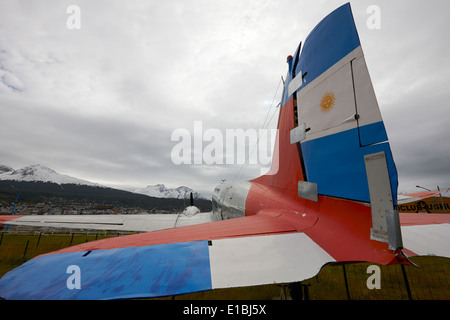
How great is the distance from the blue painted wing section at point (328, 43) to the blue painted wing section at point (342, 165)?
1190 millimetres

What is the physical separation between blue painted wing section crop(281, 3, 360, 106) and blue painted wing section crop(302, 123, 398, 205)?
3.90ft

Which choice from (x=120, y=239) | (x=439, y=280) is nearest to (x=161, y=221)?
(x=120, y=239)

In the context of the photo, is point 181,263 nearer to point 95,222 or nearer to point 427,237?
point 427,237

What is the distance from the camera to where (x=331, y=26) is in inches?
123

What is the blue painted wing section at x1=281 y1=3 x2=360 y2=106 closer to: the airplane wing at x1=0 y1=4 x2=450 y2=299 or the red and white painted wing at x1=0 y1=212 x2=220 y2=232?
the airplane wing at x1=0 y1=4 x2=450 y2=299

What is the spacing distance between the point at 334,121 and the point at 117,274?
342 centimetres

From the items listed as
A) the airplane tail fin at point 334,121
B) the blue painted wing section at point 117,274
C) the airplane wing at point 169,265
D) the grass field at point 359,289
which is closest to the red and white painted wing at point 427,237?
the airplane tail fin at point 334,121

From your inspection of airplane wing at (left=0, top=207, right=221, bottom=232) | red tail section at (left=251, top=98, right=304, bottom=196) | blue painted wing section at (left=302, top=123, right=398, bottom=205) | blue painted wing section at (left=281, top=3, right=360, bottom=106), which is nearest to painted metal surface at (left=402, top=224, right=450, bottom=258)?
blue painted wing section at (left=302, top=123, right=398, bottom=205)

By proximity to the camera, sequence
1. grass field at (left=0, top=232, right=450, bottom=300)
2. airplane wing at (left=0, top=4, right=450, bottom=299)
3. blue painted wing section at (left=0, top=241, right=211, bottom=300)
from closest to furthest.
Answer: blue painted wing section at (left=0, top=241, right=211, bottom=300)
airplane wing at (left=0, top=4, right=450, bottom=299)
grass field at (left=0, top=232, right=450, bottom=300)

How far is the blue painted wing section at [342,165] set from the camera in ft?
7.78

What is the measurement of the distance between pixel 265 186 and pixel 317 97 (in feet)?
10.1

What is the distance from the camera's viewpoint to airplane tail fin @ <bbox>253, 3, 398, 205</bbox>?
2.37m
